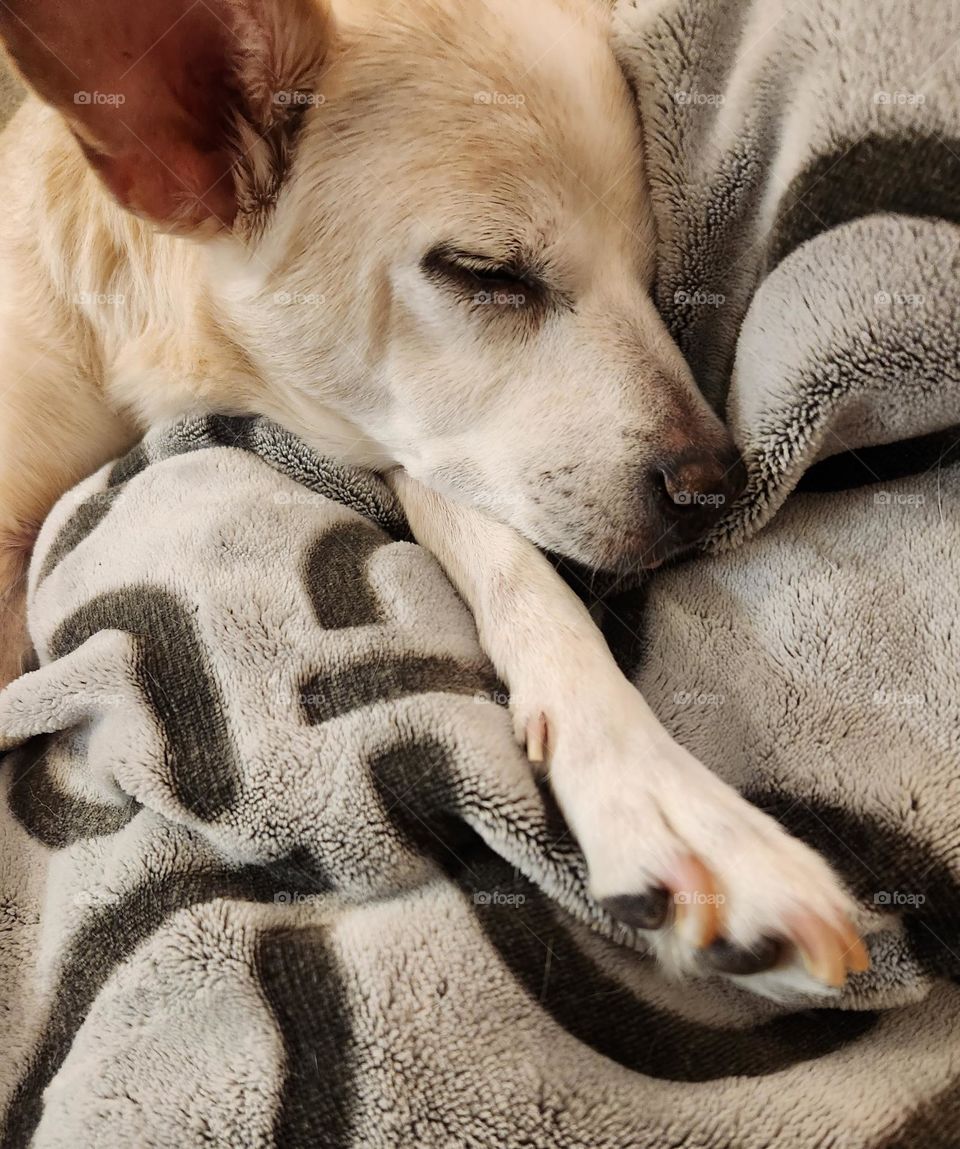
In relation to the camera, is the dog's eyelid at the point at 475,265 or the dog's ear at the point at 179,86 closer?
the dog's ear at the point at 179,86

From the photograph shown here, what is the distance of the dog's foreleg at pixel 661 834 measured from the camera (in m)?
0.68

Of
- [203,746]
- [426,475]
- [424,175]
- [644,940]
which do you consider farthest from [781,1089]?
[424,175]

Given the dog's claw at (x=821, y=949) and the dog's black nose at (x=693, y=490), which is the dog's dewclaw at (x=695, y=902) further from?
the dog's black nose at (x=693, y=490)

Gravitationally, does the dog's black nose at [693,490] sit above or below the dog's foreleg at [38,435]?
below

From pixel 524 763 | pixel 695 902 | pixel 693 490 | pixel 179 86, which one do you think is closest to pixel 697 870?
pixel 695 902

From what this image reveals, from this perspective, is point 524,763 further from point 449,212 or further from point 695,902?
point 449,212

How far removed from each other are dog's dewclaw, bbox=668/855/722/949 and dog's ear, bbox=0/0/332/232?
1.00 metres

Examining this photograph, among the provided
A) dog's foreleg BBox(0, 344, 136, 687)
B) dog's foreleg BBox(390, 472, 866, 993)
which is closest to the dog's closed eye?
dog's foreleg BBox(390, 472, 866, 993)

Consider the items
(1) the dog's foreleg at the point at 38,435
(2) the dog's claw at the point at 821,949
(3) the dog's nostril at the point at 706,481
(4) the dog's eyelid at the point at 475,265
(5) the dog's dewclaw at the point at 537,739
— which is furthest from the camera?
(1) the dog's foreleg at the point at 38,435

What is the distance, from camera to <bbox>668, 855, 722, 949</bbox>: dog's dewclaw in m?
0.68

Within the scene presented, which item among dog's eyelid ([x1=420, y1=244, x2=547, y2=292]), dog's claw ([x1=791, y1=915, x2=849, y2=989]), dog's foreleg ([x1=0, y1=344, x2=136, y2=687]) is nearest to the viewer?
dog's claw ([x1=791, y1=915, x2=849, y2=989])

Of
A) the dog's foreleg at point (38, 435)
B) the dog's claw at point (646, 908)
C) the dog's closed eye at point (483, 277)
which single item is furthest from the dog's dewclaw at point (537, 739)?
the dog's foreleg at point (38, 435)

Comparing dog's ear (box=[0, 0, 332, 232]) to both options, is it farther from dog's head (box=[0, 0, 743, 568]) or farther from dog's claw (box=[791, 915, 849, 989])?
A: dog's claw (box=[791, 915, 849, 989])

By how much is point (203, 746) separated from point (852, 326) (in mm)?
769
